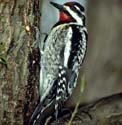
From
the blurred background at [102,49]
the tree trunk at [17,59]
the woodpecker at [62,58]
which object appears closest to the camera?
the tree trunk at [17,59]

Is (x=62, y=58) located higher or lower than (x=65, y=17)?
lower

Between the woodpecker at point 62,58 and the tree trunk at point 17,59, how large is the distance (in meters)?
0.07

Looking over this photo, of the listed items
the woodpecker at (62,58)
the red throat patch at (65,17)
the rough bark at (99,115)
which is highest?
the red throat patch at (65,17)

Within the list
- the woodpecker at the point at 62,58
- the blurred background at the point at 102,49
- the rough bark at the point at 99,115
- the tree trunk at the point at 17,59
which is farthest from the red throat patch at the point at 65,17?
the blurred background at the point at 102,49

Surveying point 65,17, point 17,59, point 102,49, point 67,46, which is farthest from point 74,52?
point 102,49

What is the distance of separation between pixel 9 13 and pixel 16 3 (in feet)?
0.15

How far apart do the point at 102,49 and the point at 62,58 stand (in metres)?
0.87

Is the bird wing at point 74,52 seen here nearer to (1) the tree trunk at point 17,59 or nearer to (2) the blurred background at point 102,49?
(1) the tree trunk at point 17,59

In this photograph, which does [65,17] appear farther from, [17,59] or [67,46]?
[17,59]

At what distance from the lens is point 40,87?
1.74m

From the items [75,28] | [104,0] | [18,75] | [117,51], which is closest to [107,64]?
[117,51]

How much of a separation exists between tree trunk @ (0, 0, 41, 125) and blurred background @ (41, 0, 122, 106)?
0.86 meters

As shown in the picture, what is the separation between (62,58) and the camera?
177 centimetres

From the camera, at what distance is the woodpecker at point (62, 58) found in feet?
5.72
